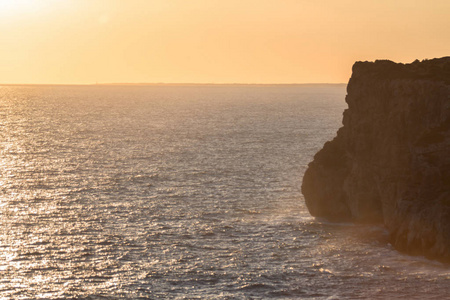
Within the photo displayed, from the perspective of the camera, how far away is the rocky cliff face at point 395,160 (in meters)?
54.1

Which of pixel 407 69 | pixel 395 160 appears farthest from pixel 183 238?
pixel 407 69

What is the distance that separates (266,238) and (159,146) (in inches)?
3058

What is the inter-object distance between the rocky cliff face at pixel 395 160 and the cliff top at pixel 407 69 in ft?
0.30

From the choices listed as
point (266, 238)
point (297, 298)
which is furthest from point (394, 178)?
point (297, 298)

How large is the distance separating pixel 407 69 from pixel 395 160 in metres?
11.0

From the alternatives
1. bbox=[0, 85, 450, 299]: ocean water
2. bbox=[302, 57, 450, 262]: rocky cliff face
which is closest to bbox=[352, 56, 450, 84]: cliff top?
bbox=[302, 57, 450, 262]: rocky cliff face

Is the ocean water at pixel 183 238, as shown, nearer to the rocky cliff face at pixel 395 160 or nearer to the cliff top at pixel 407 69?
the rocky cliff face at pixel 395 160

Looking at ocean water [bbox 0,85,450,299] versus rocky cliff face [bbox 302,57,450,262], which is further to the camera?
rocky cliff face [bbox 302,57,450,262]

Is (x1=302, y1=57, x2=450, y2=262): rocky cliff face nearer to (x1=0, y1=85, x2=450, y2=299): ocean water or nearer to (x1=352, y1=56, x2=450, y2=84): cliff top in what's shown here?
(x1=352, y1=56, x2=450, y2=84): cliff top

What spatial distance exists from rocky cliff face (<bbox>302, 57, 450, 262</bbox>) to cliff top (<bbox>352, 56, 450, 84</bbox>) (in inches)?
3.6

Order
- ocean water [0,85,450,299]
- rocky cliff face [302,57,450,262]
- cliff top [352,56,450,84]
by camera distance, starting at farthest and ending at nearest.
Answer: cliff top [352,56,450,84]
rocky cliff face [302,57,450,262]
ocean water [0,85,450,299]

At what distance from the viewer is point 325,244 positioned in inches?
2264

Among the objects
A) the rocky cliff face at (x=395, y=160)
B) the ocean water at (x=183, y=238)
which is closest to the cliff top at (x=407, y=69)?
the rocky cliff face at (x=395, y=160)

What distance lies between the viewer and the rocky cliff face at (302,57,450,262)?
54.1 metres
